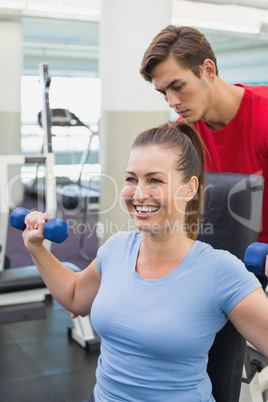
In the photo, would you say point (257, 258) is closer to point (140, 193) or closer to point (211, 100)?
point (140, 193)

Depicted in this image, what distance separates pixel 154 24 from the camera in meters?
3.38

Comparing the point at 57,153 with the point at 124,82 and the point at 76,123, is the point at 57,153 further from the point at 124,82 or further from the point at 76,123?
the point at 124,82

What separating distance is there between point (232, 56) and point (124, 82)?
23.9 ft

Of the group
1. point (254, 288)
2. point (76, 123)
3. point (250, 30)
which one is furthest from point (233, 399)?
point (250, 30)

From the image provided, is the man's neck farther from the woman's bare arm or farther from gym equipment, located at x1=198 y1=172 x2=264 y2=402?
the woman's bare arm

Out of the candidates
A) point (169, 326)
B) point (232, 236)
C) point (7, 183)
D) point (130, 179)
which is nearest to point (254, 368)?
point (232, 236)

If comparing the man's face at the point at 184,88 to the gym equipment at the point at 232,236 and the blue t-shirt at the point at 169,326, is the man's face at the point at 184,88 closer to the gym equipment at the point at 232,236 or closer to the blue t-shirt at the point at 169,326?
the gym equipment at the point at 232,236

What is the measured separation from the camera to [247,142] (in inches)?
58.2

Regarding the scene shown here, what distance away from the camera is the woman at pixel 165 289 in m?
1.00

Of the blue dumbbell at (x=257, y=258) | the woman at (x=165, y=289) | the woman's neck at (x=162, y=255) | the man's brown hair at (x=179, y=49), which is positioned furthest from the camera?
the man's brown hair at (x=179, y=49)

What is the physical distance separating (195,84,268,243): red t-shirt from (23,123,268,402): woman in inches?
12.8

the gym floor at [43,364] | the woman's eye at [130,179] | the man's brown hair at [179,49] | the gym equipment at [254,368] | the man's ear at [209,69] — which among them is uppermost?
the man's brown hair at [179,49]

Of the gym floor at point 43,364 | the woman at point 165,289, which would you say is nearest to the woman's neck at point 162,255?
the woman at point 165,289

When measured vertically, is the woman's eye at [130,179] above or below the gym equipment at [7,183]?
above
